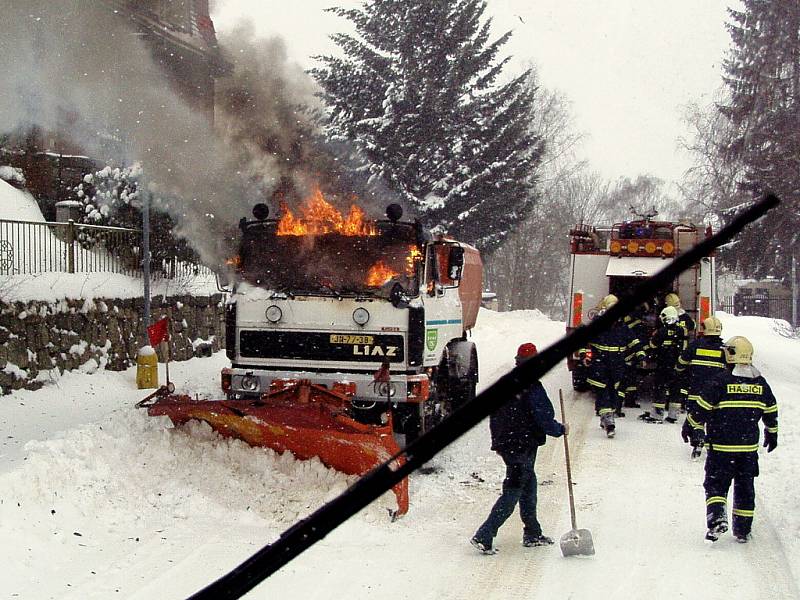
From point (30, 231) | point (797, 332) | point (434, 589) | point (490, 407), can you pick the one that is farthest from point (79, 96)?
point (797, 332)

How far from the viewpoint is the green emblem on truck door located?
918cm

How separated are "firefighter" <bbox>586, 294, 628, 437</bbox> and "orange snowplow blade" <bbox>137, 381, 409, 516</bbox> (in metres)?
4.15

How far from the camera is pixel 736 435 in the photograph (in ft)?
22.0

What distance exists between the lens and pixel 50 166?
17.2 m

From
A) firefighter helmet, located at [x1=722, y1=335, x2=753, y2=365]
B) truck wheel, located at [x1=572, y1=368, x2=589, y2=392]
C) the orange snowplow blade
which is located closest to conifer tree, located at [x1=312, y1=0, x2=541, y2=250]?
truck wheel, located at [x1=572, y1=368, x2=589, y2=392]

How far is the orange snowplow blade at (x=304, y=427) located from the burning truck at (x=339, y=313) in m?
0.19

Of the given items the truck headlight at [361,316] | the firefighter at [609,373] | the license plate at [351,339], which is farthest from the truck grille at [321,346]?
the firefighter at [609,373]

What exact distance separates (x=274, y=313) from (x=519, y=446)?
A: 3.46m

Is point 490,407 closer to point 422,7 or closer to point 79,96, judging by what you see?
point 79,96

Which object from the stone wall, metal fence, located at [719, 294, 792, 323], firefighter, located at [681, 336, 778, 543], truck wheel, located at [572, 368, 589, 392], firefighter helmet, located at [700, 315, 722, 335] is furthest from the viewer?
metal fence, located at [719, 294, 792, 323]

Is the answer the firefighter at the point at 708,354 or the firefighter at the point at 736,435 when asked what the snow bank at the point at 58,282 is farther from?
the firefighter at the point at 736,435

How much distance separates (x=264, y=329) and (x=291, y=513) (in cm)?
245

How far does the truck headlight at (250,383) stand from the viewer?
9.10 m

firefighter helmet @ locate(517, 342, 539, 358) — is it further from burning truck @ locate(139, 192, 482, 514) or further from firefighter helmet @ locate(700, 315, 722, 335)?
firefighter helmet @ locate(700, 315, 722, 335)
